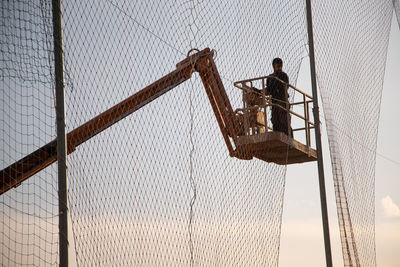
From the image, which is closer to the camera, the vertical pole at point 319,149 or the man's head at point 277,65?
the vertical pole at point 319,149

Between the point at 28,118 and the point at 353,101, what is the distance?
4689mm

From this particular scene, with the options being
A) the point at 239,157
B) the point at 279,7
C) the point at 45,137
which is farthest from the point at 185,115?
the point at 279,7

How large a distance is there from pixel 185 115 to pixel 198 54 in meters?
1.58

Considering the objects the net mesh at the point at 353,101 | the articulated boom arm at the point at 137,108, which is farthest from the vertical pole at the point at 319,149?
the articulated boom arm at the point at 137,108

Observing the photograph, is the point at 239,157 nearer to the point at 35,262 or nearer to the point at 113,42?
the point at 113,42

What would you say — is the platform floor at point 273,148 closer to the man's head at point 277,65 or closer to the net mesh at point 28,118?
the man's head at point 277,65

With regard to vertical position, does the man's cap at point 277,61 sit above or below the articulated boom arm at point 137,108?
above

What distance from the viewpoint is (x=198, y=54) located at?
7.19 meters

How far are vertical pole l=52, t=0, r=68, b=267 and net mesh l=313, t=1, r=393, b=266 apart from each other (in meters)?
3.59

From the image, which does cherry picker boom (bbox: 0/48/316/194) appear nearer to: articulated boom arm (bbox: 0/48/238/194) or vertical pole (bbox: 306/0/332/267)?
articulated boom arm (bbox: 0/48/238/194)

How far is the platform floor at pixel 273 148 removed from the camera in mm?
7562

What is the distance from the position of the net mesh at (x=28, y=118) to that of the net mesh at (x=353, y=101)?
3.56 meters

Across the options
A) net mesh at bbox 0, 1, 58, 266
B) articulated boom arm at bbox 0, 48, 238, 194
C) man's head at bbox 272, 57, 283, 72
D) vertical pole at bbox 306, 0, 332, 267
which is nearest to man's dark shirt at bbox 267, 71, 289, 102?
man's head at bbox 272, 57, 283, 72

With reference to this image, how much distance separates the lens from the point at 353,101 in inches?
316
